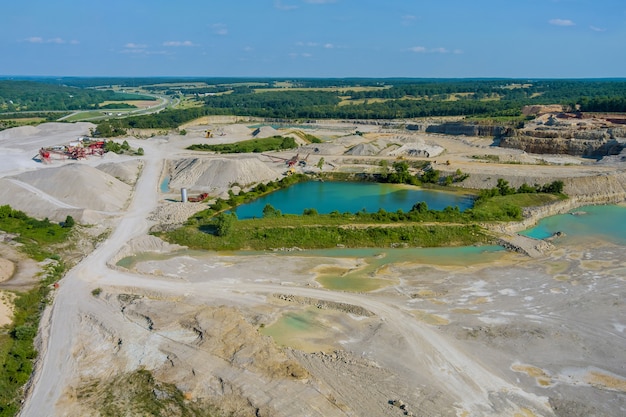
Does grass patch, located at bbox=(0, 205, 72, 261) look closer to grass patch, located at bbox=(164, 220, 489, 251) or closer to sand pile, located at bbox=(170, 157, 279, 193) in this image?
grass patch, located at bbox=(164, 220, 489, 251)

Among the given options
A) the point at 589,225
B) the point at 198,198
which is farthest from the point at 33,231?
the point at 589,225

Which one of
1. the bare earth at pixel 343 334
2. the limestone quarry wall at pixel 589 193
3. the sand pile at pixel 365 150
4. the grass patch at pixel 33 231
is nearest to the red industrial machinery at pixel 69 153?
the grass patch at pixel 33 231

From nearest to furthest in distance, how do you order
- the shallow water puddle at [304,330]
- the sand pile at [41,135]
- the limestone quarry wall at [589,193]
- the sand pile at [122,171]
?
the shallow water puddle at [304,330]
the limestone quarry wall at [589,193]
the sand pile at [122,171]
the sand pile at [41,135]

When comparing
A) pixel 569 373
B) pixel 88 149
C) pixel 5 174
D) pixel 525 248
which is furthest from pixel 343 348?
pixel 88 149

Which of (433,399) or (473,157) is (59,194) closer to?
(433,399)

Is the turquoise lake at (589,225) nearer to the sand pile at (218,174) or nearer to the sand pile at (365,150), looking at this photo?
the sand pile at (218,174)

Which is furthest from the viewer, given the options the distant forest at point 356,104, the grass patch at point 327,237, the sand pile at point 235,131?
the distant forest at point 356,104
